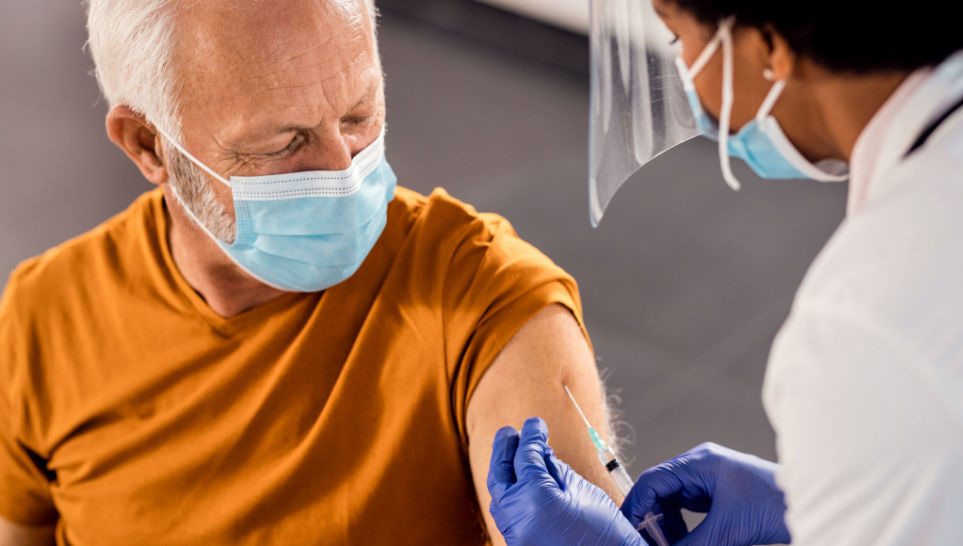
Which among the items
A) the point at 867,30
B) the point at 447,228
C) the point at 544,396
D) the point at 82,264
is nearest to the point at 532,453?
the point at 544,396

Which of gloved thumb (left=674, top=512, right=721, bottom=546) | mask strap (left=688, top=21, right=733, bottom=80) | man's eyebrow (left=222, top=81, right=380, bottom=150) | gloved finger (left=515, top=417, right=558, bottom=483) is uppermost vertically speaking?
mask strap (left=688, top=21, right=733, bottom=80)

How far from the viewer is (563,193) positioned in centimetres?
400

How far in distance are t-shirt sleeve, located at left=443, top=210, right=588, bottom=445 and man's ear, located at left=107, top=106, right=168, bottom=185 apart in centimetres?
51

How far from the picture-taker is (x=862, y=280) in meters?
0.82

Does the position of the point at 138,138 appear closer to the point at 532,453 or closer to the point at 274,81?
the point at 274,81

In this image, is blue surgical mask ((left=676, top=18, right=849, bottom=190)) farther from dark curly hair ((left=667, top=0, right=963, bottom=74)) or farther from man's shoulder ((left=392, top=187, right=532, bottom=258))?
man's shoulder ((left=392, top=187, right=532, bottom=258))

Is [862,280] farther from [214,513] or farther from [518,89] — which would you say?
[518,89]

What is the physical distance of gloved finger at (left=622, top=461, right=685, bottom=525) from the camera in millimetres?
1406

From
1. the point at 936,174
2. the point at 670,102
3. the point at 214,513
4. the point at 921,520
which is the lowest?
the point at 214,513

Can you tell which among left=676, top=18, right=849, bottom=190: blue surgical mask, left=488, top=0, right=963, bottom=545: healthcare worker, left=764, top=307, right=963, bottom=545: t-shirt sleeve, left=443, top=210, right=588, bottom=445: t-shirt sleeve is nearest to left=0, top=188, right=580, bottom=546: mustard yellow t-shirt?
left=443, top=210, right=588, bottom=445: t-shirt sleeve

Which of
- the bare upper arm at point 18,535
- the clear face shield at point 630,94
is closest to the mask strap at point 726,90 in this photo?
the clear face shield at point 630,94

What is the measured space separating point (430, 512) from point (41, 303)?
785mm

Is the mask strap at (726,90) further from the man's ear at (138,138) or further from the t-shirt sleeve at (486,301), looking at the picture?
the man's ear at (138,138)

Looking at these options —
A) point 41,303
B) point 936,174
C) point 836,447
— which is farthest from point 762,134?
point 41,303
